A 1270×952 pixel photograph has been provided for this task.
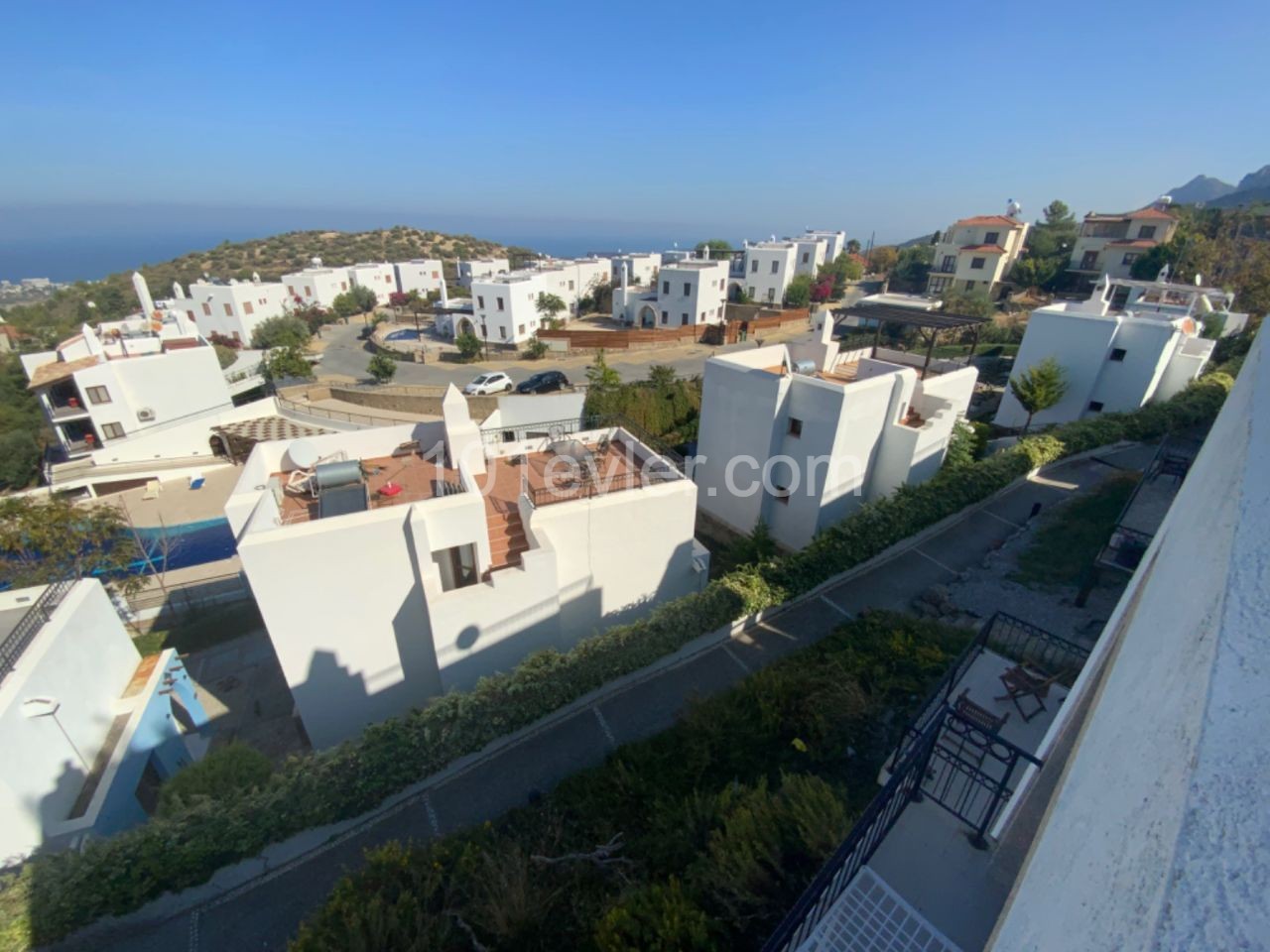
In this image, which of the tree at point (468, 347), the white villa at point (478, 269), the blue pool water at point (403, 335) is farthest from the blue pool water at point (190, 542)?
the white villa at point (478, 269)

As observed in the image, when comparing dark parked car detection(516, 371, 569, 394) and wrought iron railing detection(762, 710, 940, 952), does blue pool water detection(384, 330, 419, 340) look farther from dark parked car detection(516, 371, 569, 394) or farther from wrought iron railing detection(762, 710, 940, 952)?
wrought iron railing detection(762, 710, 940, 952)

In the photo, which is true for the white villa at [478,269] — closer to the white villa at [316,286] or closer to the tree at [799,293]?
the white villa at [316,286]

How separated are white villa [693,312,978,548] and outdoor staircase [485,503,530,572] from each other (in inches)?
343

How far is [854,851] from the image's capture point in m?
5.23

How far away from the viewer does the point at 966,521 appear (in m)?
17.5

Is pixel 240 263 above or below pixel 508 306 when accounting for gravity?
below

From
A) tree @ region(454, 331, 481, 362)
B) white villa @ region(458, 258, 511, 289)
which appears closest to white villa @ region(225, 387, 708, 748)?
tree @ region(454, 331, 481, 362)

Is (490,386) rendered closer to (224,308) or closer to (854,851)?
(854,851)

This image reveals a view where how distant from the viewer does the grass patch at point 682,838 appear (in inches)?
239

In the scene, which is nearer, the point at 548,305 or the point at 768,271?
the point at 548,305

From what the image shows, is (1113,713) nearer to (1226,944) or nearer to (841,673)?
(1226,944)

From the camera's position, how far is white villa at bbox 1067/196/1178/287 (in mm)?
52125

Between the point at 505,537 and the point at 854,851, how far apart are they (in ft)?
31.3

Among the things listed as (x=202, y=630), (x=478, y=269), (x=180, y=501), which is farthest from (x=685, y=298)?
(x=202, y=630)
